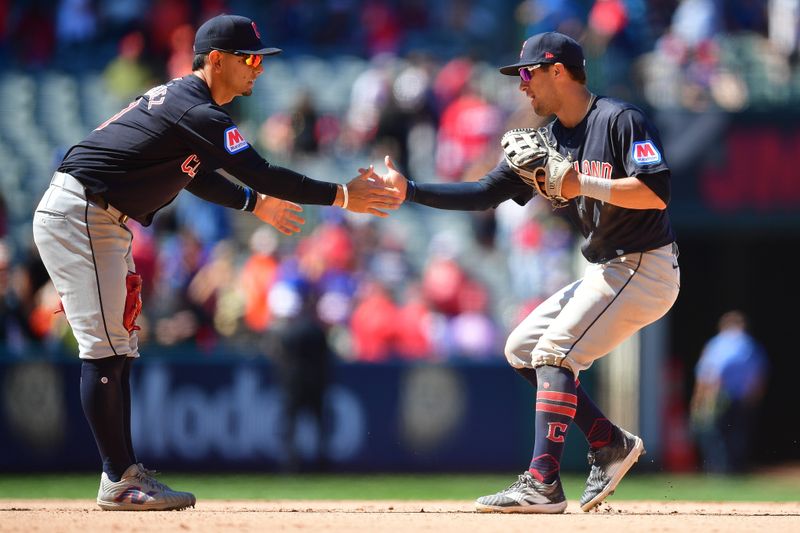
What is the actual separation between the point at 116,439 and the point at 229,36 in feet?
6.38

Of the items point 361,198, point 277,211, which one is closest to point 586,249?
point 361,198

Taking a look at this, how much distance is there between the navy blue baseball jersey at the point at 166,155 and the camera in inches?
235

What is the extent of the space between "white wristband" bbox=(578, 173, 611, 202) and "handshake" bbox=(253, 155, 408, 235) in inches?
38.7

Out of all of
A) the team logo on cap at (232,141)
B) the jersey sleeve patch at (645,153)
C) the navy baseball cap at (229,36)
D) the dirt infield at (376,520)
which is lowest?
the dirt infield at (376,520)

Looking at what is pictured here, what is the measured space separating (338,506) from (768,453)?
32.8ft

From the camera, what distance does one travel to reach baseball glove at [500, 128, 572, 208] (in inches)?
232

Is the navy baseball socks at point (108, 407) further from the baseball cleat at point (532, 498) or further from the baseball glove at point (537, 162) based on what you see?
the baseball glove at point (537, 162)

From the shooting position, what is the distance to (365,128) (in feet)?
48.6

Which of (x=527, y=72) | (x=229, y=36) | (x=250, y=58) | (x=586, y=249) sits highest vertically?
(x=229, y=36)

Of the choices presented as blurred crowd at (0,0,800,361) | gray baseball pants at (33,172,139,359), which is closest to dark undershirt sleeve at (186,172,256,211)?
gray baseball pants at (33,172,139,359)

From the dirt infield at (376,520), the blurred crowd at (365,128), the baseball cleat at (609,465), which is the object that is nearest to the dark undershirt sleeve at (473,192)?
the baseball cleat at (609,465)

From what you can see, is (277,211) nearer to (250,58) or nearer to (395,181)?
(395,181)

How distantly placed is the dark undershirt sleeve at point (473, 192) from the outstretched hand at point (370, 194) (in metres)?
0.09

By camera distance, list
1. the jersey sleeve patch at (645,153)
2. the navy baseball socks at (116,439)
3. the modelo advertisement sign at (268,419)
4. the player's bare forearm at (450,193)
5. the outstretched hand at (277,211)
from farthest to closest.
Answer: the modelo advertisement sign at (268,419), the outstretched hand at (277,211), the player's bare forearm at (450,193), the navy baseball socks at (116,439), the jersey sleeve patch at (645,153)
